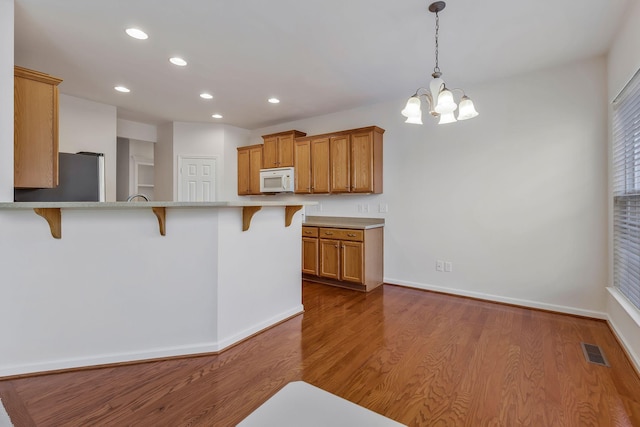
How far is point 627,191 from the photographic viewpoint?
2.40 metres

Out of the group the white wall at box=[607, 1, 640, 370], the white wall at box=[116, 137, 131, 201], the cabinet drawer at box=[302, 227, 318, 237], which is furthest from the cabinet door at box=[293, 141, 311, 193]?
the white wall at box=[116, 137, 131, 201]

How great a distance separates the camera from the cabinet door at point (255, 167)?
17.6 ft

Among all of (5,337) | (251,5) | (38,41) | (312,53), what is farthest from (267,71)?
(5,337)

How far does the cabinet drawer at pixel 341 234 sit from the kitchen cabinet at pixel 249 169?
6.15 feet

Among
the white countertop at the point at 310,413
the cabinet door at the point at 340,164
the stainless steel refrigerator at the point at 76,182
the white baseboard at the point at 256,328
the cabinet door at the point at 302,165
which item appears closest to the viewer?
the white countertop at the point at 310,413

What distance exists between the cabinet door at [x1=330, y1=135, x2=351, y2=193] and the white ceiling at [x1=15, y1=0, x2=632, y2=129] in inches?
25.9

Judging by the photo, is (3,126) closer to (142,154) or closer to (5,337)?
(5,337)

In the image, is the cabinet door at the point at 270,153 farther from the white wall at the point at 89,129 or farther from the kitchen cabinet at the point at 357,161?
the white wall at the point at 89,129

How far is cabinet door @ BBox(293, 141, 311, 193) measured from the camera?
4605 millimetres

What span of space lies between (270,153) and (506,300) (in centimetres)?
409

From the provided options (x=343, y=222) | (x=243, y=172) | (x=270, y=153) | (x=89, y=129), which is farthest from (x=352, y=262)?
(x=89, y=129)

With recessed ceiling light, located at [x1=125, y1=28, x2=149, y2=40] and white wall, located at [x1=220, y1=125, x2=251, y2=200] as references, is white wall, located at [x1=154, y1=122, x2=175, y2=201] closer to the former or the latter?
white wall, located at [x1=220, y1=125, x2=251, y2=200]

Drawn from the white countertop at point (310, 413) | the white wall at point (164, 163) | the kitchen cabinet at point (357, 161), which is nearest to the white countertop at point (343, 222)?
the kitchen cabinet at point (357, 161)

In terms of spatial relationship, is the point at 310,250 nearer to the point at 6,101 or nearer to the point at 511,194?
the point at 511,194
